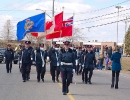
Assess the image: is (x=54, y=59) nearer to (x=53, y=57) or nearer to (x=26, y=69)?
(x=53, y=57)

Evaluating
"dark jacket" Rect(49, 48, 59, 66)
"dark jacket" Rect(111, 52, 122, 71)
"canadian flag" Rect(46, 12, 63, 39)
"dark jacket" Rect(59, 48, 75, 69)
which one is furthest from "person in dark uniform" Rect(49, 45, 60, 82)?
"canadian flag" Rect(46, 12, 63, 39)

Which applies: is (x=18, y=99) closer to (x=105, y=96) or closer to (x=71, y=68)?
(x=71, y=68)

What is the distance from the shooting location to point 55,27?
28.0m

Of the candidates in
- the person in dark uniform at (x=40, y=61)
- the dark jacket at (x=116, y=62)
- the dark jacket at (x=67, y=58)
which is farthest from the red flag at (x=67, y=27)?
the dark jacket at (x=67, y=58)

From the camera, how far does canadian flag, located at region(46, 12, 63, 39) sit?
27.8 meters

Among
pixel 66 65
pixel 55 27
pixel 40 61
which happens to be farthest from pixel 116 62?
pixel 55 27

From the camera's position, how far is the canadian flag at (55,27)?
27.8m

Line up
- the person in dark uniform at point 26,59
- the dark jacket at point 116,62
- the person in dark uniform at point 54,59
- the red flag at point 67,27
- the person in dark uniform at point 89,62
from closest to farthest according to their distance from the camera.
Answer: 1. the dark jacket at point 116,62
2. the person in dark uniform at point 89,62
3. the person in dark uniform at point 26,59
4. the person in dark uniform at point 54,59
5. the red flag at point 67,27

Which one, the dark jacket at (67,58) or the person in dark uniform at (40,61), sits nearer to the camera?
the dark jacket at (67,58)

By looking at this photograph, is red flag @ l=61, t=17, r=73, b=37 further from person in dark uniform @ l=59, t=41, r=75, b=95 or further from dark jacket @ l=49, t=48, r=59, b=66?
person in dark uniform @ l=59, t=41, r=75, b=95

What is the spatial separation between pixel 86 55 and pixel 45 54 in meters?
2.05

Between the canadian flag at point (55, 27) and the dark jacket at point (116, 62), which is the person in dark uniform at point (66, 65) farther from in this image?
the canadian flag at point (55, 27)

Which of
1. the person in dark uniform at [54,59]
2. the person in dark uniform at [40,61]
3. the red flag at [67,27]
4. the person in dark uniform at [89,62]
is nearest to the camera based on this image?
the person in dark uniform at [89,62]

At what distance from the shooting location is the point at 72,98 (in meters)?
12.1
